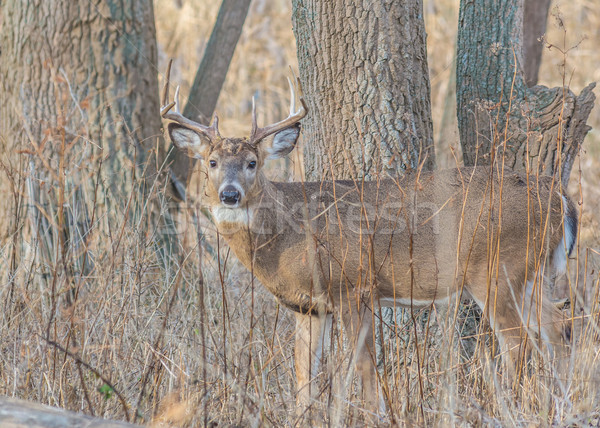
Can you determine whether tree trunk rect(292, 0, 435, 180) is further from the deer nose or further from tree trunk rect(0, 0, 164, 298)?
tree trunk rect(0, 0, 164, 298)

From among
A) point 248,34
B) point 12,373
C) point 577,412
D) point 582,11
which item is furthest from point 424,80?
point 582,11

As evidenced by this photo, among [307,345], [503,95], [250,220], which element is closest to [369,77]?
[503,95]

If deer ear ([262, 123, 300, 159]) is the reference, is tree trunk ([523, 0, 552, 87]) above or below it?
above

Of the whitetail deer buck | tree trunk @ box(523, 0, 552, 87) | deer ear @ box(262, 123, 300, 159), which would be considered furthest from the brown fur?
tree trunk @ box(523, 0, 552, 87)

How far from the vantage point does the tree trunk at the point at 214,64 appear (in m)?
6.16

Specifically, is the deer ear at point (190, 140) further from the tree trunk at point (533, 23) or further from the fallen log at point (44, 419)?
the tree trunk at point (533, 23)

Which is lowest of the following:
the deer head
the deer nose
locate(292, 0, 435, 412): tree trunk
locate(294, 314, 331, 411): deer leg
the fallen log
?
locate(294, 314, 331, 411): deer leg

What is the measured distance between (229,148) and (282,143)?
1.33 feet

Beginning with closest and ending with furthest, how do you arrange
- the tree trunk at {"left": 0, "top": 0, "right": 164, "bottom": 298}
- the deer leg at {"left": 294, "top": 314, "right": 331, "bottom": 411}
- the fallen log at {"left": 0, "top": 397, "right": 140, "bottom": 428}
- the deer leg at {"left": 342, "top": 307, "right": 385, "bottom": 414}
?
the fallen log at {"left": 0, "top": 397, "right": 140, "bottom": 428} → the deer leg at {"left": 342, "top": 307, "right": 385, "bottom": 414} → the deer leg at {"left": 294, "top": 314, "right": 331, "bottom": 411} → the tree trunk at {"left": 0, "top": 0, "right": 164, "bottom": 298}

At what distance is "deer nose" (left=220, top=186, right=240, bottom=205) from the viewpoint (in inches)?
169

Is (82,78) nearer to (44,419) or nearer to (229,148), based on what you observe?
(229,148)

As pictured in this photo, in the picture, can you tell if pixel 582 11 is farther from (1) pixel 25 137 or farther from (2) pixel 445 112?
(1) pixel 25 137

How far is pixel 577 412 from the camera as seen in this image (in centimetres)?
321

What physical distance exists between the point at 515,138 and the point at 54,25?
11.6ft
